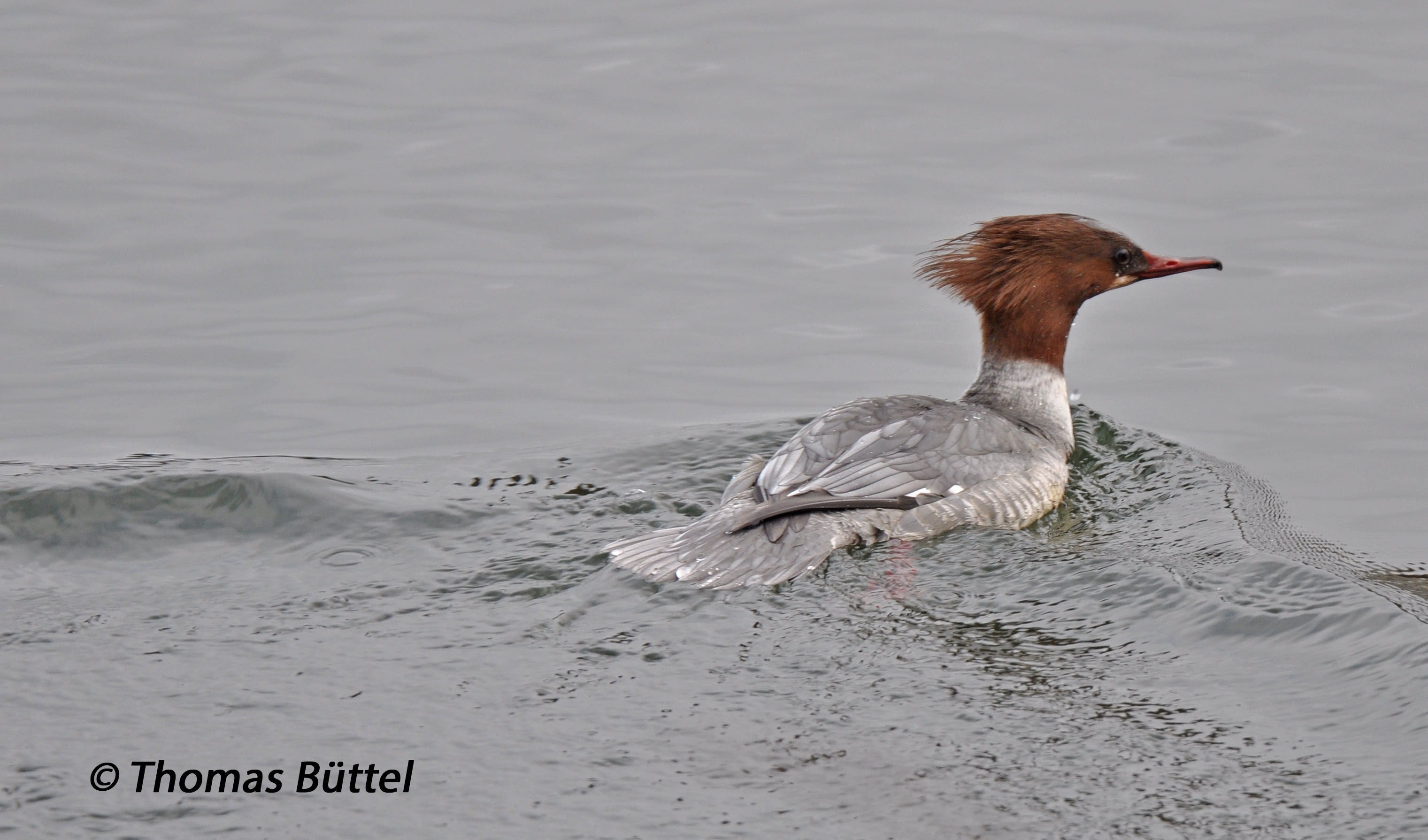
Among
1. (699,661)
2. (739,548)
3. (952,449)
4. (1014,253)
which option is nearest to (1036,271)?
(1014,253)

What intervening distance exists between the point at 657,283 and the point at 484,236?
4.69 ft

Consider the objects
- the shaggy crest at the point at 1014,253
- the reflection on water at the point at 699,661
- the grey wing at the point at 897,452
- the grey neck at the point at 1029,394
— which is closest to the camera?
the reflection on water at the point at 699,661

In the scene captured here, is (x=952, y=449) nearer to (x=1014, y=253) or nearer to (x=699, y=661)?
(x=1014, y=253)

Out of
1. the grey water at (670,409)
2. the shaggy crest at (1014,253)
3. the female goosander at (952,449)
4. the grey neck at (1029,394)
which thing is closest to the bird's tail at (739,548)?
the female goosander at (952,449)

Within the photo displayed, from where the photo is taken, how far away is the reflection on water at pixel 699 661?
4508 millimetres

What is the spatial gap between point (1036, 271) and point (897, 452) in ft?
4.70

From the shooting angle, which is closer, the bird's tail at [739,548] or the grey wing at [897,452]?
the bird's tail at [739,548]

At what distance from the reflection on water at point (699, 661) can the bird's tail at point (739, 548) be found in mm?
91

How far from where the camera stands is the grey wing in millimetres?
6754

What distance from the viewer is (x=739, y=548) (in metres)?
6.27

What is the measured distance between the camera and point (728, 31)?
47.3 ft

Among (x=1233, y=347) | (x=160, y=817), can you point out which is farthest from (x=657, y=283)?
(x=160, y=817)

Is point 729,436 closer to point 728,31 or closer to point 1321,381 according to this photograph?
point 1321,381

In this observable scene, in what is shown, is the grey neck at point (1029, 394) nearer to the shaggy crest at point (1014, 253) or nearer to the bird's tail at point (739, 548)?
the shaggy crest at point (1014, 253)
